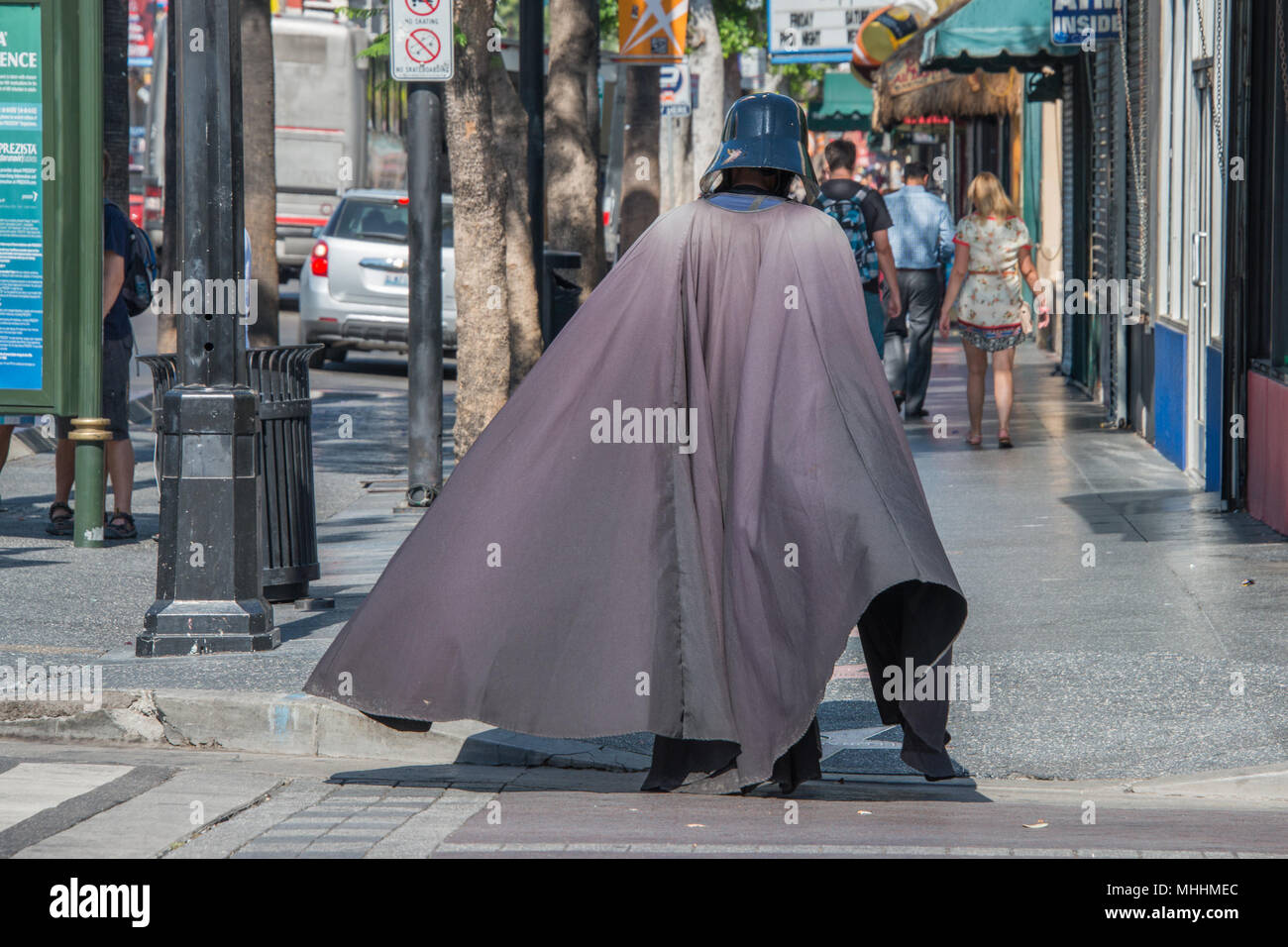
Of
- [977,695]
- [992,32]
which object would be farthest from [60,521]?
[992,32]

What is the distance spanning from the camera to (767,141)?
5680 millimetres

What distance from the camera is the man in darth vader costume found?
17.7 ft

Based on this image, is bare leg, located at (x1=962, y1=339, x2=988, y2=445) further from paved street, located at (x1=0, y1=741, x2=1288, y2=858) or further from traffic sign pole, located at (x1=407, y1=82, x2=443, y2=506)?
paved street, located at (x1=0, y1=741, x2=1288, y2=858)

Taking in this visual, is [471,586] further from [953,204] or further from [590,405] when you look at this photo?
[953,204]

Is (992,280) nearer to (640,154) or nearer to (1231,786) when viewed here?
(1231,786)

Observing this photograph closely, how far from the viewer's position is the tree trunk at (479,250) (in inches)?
467

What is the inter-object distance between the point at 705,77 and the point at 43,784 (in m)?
27.5

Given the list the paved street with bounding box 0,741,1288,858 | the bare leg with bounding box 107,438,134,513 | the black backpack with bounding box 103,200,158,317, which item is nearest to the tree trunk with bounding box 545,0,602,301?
the black backpack with bounding box 103,200,158,317

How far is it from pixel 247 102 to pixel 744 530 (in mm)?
10436

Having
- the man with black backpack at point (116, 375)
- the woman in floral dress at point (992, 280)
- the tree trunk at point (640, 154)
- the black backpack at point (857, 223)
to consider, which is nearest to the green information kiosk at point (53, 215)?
the man with black backpack at point (116, 375)

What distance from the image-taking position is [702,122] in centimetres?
3192

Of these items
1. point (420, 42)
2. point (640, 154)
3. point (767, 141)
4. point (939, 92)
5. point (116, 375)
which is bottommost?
point (116, 375)

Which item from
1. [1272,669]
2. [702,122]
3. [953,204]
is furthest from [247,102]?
[953,204]

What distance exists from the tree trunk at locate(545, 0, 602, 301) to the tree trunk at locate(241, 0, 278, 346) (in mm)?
3483
